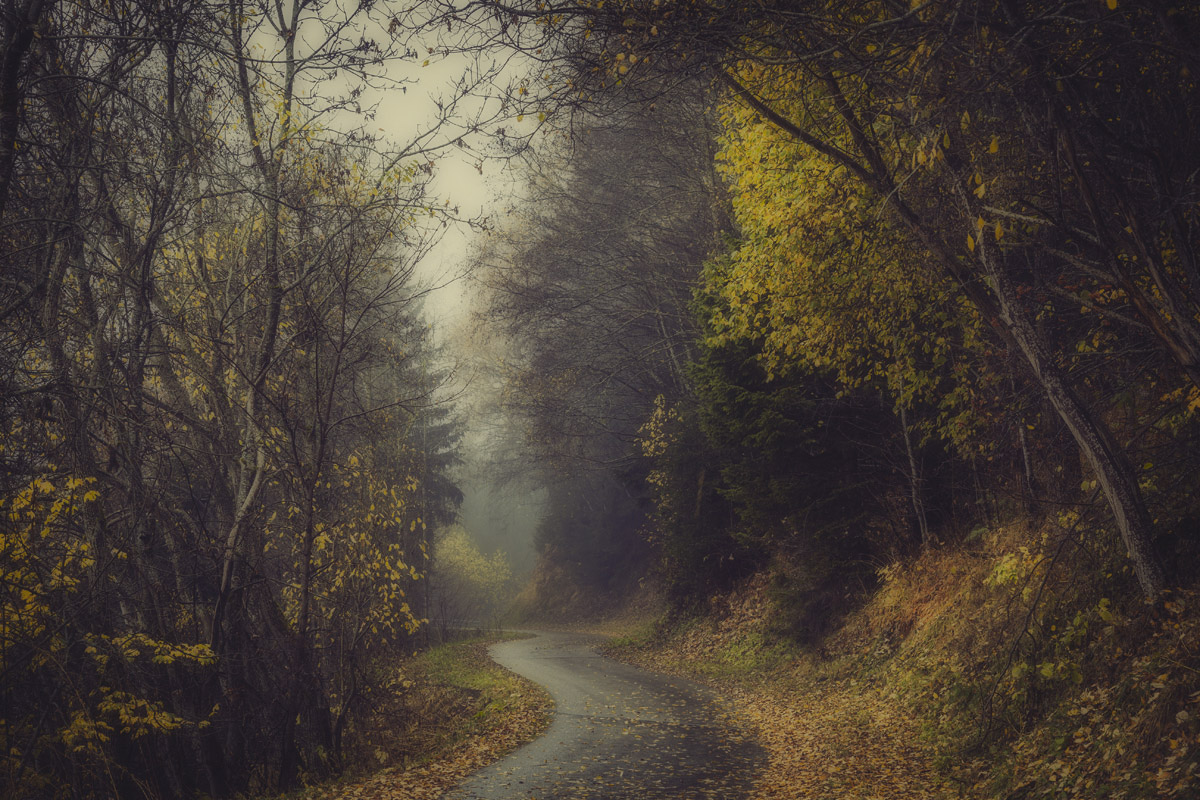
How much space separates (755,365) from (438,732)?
900 cm

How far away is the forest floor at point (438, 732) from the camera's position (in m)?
8.05

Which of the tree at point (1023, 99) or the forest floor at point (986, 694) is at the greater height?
the tree at point (1023, 99)

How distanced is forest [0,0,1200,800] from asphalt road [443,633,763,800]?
1234mm

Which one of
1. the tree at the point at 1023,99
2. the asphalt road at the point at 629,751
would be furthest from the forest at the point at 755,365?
the asphalt road at the point at 629,751

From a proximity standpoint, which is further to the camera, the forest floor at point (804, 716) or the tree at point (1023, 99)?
the forest floor at point (804, 716)

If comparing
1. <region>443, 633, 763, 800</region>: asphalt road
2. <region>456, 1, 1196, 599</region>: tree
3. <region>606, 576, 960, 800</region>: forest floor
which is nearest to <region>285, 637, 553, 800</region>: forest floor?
<region>443, 633, 763, 800</region>: asphalt road

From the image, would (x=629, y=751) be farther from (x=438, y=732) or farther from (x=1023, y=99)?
(x=1023, y=99)

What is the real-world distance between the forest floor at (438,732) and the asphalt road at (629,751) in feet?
1.15

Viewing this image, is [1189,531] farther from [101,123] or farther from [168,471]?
[101,123]

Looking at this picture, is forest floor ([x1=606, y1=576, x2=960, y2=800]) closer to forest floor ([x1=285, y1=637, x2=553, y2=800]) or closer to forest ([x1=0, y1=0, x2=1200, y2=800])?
forest ([x1=0, y1=0, x2=1200, y2=800])

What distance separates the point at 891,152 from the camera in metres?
8.91

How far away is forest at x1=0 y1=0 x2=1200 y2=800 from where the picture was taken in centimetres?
580

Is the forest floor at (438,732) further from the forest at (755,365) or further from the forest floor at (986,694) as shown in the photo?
the forest floor at (986,694)

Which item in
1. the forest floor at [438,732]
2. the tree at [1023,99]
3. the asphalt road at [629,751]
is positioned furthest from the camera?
the forest floor at [438,732]
